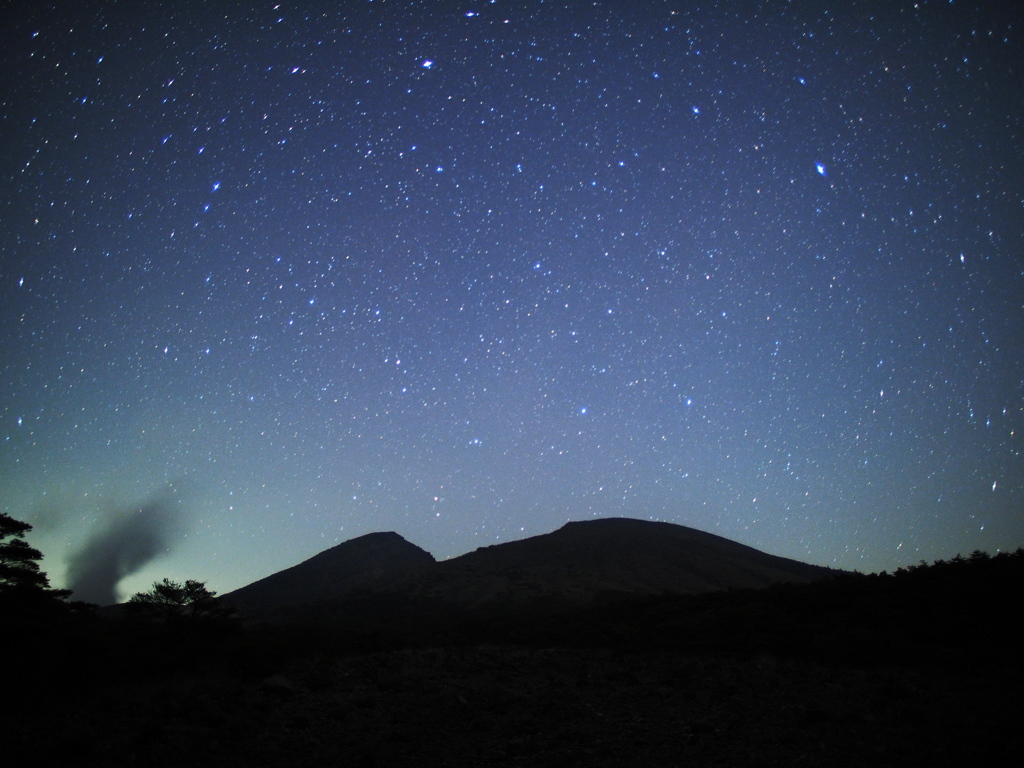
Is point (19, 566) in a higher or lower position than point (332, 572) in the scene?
higher

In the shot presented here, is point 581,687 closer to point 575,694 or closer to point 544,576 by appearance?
point 575,694

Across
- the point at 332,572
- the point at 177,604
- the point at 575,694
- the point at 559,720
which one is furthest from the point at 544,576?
the point at 332,572

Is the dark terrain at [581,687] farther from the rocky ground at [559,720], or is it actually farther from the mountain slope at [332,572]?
the mountain slope at [332,572]

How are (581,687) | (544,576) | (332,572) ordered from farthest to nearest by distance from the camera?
(332,572)
(544,576)
(581,687)

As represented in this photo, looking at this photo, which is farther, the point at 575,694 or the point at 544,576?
the point at 544,576

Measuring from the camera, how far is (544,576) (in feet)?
168

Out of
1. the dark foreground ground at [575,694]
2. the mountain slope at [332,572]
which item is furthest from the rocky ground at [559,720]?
the mountain slope at [332,572]

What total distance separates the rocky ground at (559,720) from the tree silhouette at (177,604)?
451 cm

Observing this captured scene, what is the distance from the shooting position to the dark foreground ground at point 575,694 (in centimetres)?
742

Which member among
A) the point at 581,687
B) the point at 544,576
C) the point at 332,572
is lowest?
the point at 544,576

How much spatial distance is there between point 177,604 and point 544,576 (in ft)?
128

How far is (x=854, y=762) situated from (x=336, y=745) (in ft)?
25.2

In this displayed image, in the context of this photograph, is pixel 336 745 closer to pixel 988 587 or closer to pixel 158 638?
pixel 158 638

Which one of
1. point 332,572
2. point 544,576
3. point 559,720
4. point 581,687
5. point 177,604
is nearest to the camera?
point 559,720
